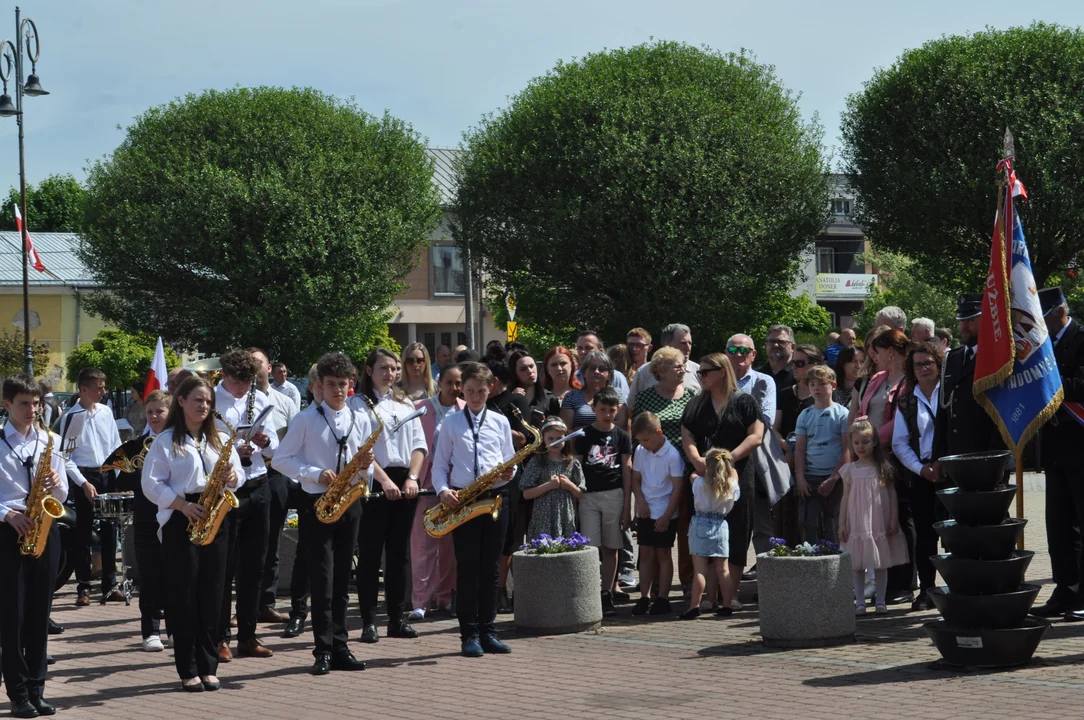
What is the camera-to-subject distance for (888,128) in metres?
30.7

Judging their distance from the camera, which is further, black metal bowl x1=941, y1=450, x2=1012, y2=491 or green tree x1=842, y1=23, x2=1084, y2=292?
green tree x1=842, y1=23, x2=1084, y2=292

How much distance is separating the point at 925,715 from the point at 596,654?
2.73 meters

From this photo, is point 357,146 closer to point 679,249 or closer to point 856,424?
point 679,249

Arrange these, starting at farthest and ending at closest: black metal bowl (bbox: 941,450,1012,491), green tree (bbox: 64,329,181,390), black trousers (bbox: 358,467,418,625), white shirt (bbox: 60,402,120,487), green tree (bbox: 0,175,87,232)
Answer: green tree (bbox: 0,175,87,232)
green tree (bbox: 64,329,181,390)
white shirt (bbox: 60,402,120,487)
black trousers (bbox: 358,467,418,625)
black metal bowl (bbox: 941,450,1012,491)

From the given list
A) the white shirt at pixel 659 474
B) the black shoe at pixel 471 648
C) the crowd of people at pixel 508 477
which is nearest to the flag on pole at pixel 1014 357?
the crowd of people at pixel 508 477

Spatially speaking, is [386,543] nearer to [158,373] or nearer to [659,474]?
[659,474]

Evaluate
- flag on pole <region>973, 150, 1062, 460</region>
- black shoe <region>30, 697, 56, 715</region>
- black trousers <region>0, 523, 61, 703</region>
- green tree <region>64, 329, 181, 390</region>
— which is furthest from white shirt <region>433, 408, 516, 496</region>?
green tree <region>64, 329, 181, 390</region>

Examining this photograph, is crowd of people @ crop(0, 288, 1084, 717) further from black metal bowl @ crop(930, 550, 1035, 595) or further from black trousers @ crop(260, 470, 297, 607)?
black metal bowl @ crop(930, 550, 1035, 595)

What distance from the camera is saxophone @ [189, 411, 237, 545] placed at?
8.12 m

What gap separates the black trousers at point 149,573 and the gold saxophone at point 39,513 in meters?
1.80

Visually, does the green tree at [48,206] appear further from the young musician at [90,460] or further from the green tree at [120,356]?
the young musician at [90,460]

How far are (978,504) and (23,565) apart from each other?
18.3 ft

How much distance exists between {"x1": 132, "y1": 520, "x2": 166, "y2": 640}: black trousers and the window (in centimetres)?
4743

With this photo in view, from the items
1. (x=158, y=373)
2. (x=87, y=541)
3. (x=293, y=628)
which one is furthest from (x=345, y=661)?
(x=158, y=373)
